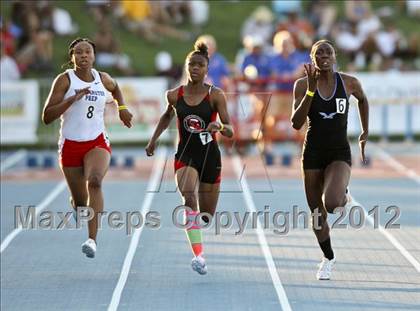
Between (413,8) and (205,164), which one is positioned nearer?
(205,164)

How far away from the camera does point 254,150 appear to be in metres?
26.2

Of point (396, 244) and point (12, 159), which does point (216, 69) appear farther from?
point (396, 244)

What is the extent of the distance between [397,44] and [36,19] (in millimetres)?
8393

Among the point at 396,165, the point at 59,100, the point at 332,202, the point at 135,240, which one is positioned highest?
the point at 59,100

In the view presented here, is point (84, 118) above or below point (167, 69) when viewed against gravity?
above

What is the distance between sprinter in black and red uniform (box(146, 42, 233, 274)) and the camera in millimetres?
12086

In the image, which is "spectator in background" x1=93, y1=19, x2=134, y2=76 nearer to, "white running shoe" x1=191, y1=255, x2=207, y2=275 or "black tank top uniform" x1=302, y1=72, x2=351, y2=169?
"white running shoe" x1=191, y1=255, x2=207, y2=275

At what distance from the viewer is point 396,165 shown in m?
24.2

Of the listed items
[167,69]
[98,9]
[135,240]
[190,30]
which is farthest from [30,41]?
[135,240]

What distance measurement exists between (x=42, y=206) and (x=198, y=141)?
691 centimetres

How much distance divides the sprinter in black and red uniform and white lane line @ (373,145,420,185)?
384 inches

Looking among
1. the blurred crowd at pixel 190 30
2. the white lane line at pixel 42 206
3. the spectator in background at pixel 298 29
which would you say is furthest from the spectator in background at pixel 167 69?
the white lane line at pixel 42 206

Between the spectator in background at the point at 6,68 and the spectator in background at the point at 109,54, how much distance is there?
254 centimetres

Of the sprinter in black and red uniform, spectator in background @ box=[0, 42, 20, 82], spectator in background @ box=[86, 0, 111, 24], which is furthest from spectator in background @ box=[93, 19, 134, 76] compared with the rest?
the sprinter in black and red uniform
